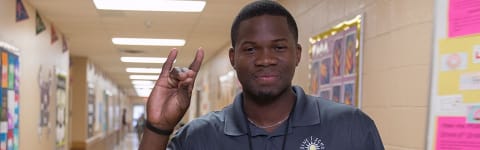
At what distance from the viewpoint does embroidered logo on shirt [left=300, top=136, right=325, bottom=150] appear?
1378 millimetres

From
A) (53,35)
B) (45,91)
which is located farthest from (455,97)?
(53,35)

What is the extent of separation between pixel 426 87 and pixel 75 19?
4.99 metres

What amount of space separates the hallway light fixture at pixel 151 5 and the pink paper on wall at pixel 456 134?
353cm

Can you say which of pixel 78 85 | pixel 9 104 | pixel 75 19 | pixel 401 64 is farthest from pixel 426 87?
pixel 78 85

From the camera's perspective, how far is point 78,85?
11.4 m

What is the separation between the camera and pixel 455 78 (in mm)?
2188

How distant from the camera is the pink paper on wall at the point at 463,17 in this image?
6.82ft

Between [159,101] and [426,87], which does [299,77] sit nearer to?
[426,87]

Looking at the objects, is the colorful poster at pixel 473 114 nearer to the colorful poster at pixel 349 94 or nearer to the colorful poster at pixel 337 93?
the colorful poster at pixel 349 94

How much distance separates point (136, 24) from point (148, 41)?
1.57 m

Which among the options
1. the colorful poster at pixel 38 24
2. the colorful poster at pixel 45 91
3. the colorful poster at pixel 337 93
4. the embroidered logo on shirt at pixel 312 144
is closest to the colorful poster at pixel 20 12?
the colorful poster at pixel 38 24

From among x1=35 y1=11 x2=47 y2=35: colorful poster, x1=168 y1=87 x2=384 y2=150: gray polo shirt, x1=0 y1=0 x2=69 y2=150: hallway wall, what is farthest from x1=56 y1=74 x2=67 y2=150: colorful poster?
x1=168 y1=87 x2=384 y2=150: gray polo shirt

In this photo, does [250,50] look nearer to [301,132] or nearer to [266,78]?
[266,78]

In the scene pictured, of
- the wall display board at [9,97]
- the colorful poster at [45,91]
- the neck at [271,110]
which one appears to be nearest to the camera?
the neck at [271,110]
